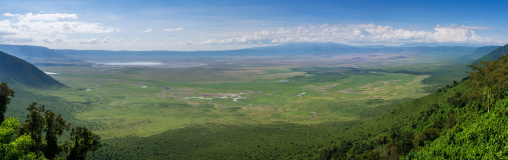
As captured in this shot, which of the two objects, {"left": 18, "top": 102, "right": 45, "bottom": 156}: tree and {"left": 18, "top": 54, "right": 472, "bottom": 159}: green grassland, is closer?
{"left": 18, "top": 102, "right": 45, "bottom": 156}: tree

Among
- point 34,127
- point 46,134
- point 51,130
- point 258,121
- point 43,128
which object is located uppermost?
point 34,127

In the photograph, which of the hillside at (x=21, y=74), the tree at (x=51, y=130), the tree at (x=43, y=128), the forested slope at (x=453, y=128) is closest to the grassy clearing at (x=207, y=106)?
the hillside at (x=21, y=74)

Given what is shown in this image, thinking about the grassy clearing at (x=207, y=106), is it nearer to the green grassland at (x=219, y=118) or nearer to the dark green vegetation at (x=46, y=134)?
the green grassland at (x=219, y=118)

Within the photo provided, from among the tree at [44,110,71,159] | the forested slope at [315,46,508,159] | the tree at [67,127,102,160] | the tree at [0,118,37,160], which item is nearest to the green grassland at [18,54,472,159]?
the forested slope at [315,46,508,159]

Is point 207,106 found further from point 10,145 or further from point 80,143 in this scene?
point 10,145

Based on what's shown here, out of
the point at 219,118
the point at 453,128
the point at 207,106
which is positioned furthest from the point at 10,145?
the point at 207,106

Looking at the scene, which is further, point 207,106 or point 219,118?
point 207,106

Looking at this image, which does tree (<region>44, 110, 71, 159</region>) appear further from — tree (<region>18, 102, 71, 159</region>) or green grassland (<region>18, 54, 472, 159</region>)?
green grassland (<region>18, 54, 472, 159</region>)

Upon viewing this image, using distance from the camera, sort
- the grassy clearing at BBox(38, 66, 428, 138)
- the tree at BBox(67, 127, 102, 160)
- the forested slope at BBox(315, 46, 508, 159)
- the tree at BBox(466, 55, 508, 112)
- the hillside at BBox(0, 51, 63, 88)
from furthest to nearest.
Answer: the hillside at BBox(0, 51, 63, 88)
the grassy clearing at BBox(38, 66, 428, 138)
the tree at BBox(466, 55, 508, 112)
the tree at BBox(67, 127, 102, 160)
the forested slope at BBox(315, 46, 508, 159)
